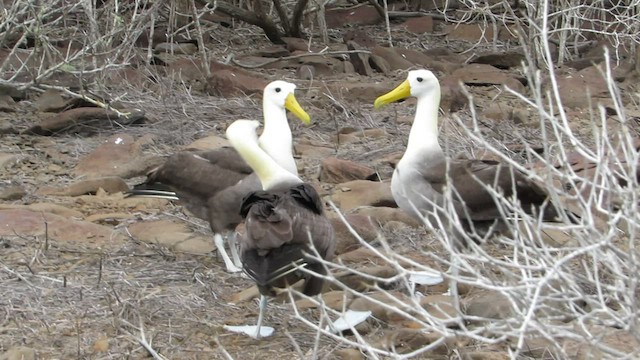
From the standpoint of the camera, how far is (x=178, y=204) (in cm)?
673

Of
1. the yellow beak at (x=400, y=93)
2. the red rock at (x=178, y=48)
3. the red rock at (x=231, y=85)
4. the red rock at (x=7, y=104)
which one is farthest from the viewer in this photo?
the red rock at (x=178, y=48)

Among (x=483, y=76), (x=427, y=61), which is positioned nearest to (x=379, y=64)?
(x=427, y=61)

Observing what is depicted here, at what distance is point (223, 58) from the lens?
1108cm

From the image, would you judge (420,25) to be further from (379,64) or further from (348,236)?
(348,236)

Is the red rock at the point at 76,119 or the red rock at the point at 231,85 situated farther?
the red rock at the point at 231,85

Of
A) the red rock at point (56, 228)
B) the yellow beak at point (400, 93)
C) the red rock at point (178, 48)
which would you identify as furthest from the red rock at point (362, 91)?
the red rock at point (56, 228)

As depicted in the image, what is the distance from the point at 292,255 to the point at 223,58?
681 cm

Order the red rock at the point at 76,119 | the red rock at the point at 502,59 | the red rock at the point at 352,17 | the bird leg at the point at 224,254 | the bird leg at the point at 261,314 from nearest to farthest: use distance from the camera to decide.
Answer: the bird leg at the point at 261,314, the bird leg at the point at 224,254, the red rock at the point at 76,119, the red rock at the point at 502,59, the red rock at the point at 352,17

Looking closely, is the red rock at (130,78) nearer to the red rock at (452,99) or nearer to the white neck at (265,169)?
the red rock at (452,99)

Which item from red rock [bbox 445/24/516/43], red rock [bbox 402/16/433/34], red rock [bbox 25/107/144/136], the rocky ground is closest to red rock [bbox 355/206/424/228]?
the rocky ground

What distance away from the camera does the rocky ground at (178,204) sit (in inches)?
182

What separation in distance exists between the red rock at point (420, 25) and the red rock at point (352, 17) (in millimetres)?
377

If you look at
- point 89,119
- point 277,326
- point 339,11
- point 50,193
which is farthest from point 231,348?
point 339,11

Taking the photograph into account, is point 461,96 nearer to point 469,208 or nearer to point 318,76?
point 318,76
